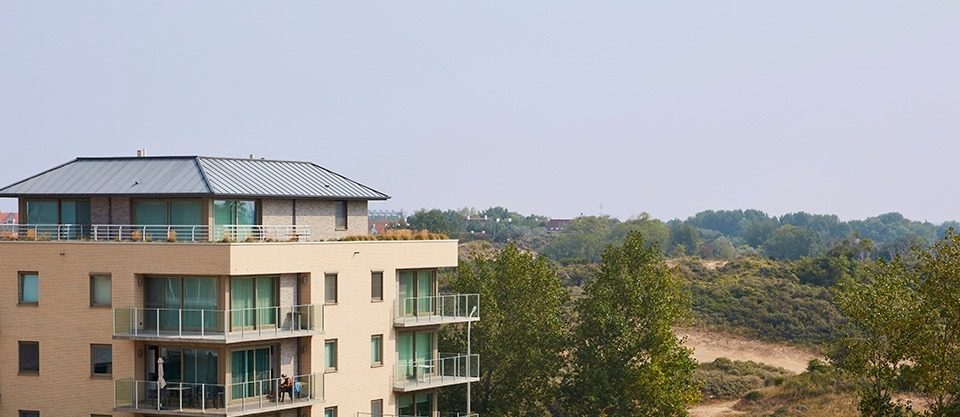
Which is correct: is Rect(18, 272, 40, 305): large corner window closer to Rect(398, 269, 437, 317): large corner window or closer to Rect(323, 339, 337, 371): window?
Rect(323, 339, 337, 371): window

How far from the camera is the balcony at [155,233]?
139 ft

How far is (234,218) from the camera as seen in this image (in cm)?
4353

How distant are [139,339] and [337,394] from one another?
25.1 feet

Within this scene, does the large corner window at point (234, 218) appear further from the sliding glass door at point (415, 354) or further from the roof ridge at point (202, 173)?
the sliding glass door at point (415, 354)

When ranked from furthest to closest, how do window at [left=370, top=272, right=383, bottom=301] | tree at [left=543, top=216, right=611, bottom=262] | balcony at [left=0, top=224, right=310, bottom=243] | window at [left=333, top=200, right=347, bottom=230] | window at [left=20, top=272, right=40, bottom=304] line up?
tree at [left=543, top=216, right=611, bottom=262] → window at [left=333, top=200, right=347, bottom=230] → window at [left=370, top=272, right=383, bottom=301] → window at [left=20, top=272, right=40, bottom=304] → balcony at [left=0, top=224, right=310, bottom=243]

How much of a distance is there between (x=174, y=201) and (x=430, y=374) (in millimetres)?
12674

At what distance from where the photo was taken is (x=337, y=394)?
4453cm

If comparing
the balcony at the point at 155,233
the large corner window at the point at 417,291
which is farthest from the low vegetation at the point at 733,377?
the balcony at the point at 155,233

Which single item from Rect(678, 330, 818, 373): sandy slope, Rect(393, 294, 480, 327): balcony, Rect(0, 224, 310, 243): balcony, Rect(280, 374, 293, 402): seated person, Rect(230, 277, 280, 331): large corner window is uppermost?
Rect(0, 224, 310, 243): balcony

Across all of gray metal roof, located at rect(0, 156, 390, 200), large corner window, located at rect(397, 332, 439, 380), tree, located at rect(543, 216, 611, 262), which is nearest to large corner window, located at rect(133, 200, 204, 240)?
gray metal roof, located at rect(0, 156, 390, 200)

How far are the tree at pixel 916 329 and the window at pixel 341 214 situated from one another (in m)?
19.4

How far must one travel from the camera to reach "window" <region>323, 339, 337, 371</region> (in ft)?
145

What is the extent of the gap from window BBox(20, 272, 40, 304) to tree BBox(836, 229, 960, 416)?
29.1m

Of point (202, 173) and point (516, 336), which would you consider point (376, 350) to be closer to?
point (202, 173)
